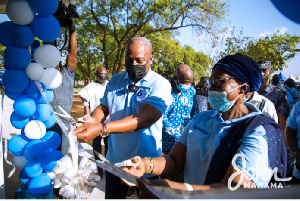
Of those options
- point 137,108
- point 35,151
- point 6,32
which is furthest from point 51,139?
point 6,32

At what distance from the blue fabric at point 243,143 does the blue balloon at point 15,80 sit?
1.75 m

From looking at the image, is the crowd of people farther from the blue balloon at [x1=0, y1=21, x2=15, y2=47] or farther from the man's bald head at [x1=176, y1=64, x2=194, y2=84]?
the man's bald head at [x1=176, y1=64, x2=194, y2=84]

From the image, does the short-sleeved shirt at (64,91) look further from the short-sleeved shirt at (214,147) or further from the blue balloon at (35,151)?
the short-sleeved shirt at (214,147)

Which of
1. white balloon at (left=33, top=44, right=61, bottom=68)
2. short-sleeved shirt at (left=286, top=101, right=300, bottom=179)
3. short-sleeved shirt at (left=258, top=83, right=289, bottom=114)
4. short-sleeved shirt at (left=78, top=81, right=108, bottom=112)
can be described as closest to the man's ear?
short-sleeved shirt at (left=286, top=101, right=300, bottom=179)

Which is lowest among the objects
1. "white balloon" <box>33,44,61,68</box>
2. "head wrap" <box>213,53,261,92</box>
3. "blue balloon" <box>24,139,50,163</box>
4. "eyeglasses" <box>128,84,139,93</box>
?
"blue balloon" <box>24,139,50,163</box>

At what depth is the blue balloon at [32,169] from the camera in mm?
2111

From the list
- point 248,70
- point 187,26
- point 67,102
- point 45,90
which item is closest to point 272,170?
point 248,70

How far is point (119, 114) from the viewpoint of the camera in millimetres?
2074

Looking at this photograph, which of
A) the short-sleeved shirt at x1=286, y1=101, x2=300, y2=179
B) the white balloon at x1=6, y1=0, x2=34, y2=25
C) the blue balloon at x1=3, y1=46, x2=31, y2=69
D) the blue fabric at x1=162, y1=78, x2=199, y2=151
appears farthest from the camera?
the blue fabric at x1=162, y1=78, x2=199, y2=151

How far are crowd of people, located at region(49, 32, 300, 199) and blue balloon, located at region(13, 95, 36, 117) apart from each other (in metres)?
0.59

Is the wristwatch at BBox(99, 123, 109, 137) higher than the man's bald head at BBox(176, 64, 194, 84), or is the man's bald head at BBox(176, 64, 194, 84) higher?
the man's bald head at BBox(176, 64, 194, 84)

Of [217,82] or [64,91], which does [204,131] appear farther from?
[64,91]

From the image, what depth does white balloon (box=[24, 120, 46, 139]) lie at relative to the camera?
204 centimetres

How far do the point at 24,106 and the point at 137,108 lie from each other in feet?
3.33
